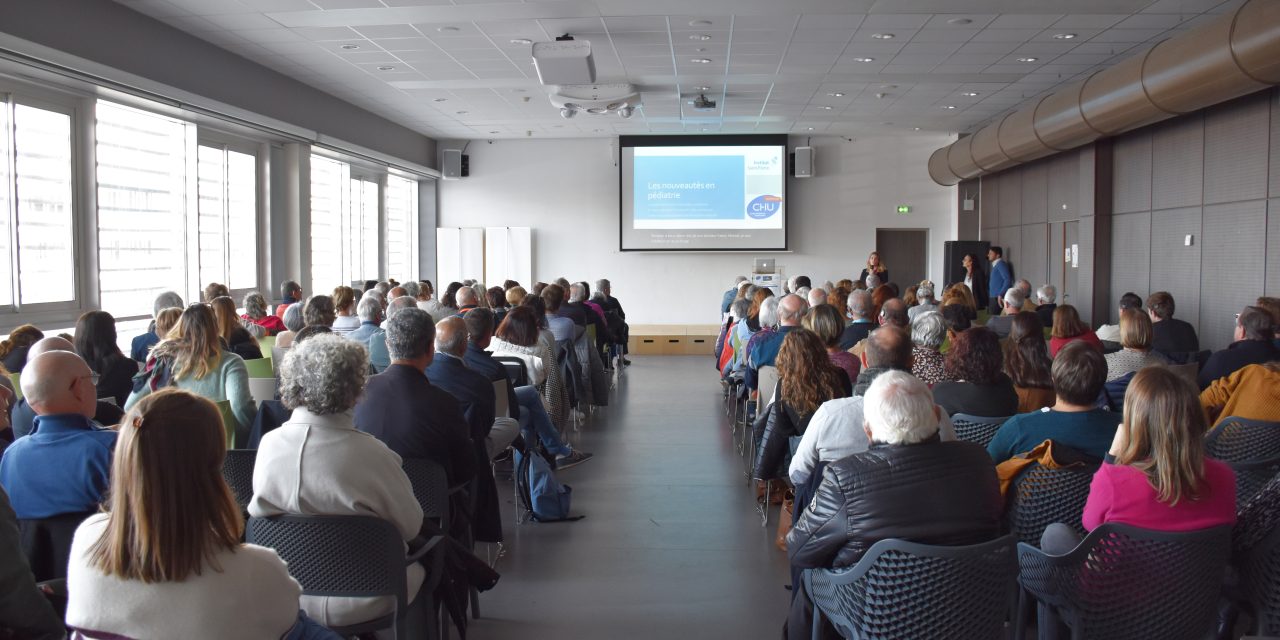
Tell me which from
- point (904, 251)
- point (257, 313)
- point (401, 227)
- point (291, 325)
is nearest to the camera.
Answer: point (291, 325)

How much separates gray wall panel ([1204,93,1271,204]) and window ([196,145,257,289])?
10402 mm

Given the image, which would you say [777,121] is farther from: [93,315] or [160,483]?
[160,483]

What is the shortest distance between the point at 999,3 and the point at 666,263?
32.6ft

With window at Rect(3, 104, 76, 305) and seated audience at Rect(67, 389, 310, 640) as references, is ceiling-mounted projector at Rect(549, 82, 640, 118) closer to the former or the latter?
window at Rect(3, 104, 76, 305)

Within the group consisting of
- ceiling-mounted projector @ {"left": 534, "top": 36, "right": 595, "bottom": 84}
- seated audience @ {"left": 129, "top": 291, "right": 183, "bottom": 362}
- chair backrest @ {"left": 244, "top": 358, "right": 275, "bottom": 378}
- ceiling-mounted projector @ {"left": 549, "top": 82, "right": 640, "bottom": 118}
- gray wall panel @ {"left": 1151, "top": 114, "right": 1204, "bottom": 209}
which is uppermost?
ceiling-mounted projector @ {"left": 549, "top": 82, "right": 640, "bottom": 118}

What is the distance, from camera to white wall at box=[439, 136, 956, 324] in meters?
17.0

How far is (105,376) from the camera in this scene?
5.02m

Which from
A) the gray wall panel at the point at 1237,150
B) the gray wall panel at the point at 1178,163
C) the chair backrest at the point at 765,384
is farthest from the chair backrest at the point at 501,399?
the gray wall panel at the point at 1178,163

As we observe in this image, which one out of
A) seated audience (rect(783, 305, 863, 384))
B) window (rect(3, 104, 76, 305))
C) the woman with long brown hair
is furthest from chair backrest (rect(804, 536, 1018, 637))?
window (rect(3, 104, 76, 305))

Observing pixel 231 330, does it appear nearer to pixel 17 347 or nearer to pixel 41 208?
pixel 17 347

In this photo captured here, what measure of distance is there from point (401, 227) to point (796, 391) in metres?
13.8

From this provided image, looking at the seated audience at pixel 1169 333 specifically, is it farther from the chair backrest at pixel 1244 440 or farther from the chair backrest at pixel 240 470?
the chair backrest at pixel 240 470

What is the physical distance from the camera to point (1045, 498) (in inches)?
120

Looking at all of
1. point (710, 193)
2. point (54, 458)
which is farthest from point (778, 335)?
point (710, 193)
